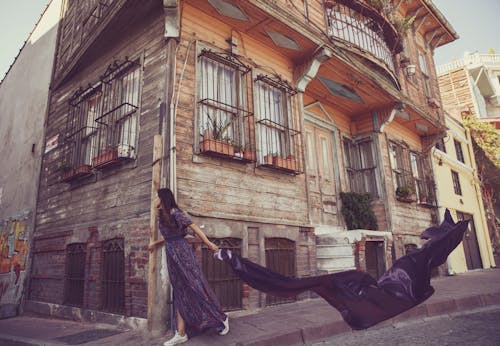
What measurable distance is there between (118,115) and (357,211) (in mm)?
7263

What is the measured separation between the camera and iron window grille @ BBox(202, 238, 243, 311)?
18.1ft

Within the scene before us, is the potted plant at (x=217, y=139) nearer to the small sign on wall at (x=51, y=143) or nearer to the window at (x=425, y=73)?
the small sign on wall at (x=51, y=143)

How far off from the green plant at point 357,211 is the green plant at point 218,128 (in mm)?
5236

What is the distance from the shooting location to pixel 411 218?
11375 millimetres

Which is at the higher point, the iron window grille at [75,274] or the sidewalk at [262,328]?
the iron window grille at [75,274]

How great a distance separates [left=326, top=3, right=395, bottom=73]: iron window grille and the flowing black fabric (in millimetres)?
7070

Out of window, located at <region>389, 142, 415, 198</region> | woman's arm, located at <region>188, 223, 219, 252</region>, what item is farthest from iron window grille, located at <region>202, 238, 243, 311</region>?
window, located at <region>389, 142, 415, 198</region>

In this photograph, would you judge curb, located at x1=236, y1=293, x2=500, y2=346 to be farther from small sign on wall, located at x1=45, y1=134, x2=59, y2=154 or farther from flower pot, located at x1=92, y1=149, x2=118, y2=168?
small sign on wall, located at x1=45, y1=134, x2=59, y2=154

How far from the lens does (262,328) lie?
458cm

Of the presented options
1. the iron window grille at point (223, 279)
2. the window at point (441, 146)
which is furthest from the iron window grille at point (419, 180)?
the iron window grille at point (223, 279)

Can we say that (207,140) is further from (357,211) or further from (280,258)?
(357,211)

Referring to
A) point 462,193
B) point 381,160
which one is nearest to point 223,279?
point 381,160

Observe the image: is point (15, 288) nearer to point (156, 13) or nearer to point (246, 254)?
point (246, 254)

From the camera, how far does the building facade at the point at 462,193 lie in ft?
45.2
